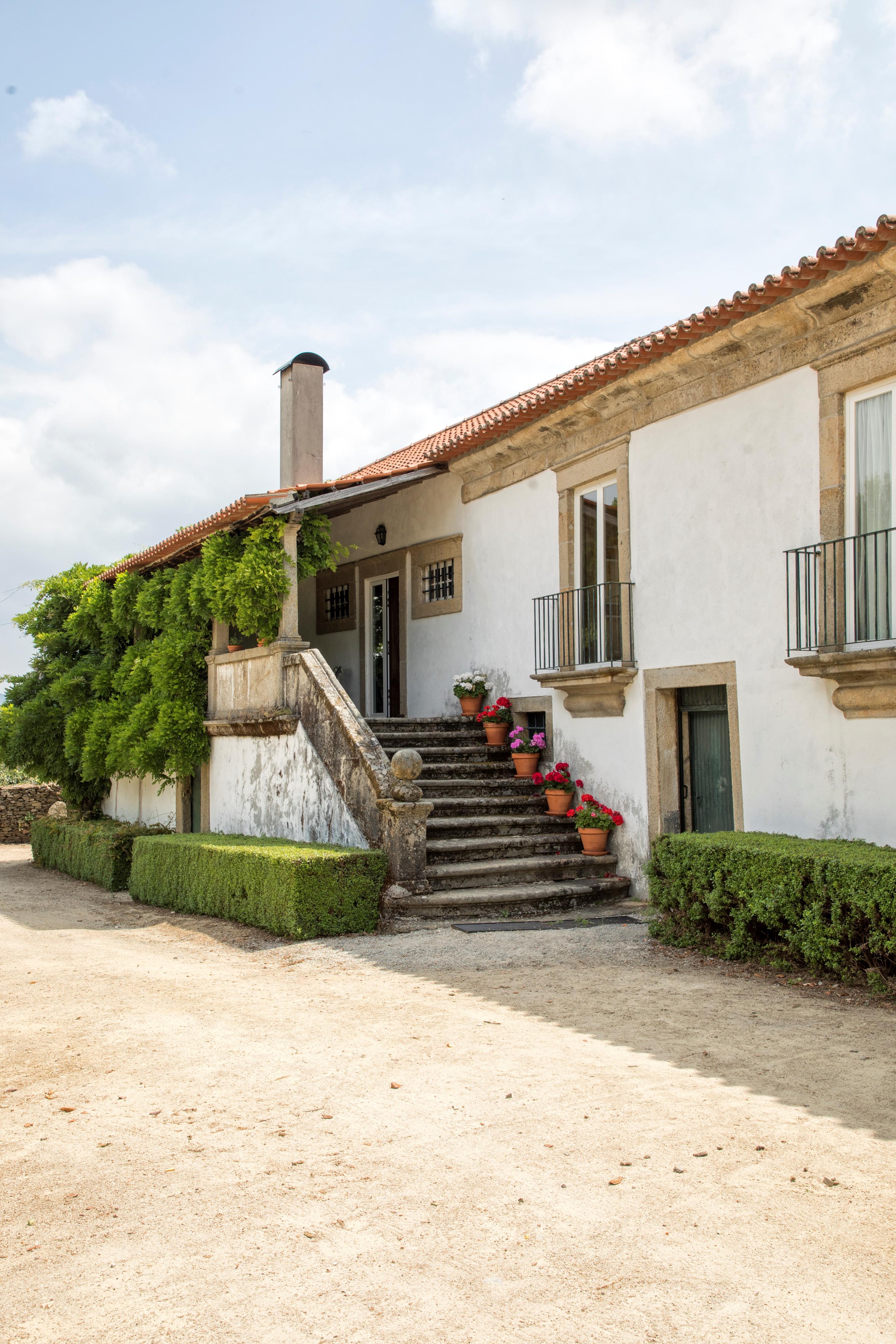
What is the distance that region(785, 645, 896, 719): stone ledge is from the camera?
22.7 ft

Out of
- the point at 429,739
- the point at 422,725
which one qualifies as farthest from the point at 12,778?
the point at 429,739

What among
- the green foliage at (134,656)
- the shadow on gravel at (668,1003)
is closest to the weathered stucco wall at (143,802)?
the green foliage at (134,656)

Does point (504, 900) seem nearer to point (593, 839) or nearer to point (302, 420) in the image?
point (593, 839)

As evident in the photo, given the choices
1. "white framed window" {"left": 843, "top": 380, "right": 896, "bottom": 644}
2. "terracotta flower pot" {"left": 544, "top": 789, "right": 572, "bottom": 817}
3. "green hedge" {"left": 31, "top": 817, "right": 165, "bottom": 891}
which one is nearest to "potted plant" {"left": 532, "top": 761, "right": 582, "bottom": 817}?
"terracotta flower pot" {"left": 544, "top": 789, "right": 572, "bottom": 817}

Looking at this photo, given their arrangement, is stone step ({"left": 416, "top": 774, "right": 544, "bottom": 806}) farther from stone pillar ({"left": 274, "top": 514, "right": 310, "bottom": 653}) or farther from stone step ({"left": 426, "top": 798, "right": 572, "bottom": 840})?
stone pillar ({"left": 274, "top": 514, "right": 310, "bottom": 653})

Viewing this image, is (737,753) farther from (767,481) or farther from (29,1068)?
(29,1068)

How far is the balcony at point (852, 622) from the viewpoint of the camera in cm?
708

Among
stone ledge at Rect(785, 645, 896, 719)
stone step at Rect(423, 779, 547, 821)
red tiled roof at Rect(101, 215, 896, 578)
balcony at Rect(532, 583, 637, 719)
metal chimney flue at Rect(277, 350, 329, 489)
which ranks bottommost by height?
stone step at Rect(423, 779, 547, 821)

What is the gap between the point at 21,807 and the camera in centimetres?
2158

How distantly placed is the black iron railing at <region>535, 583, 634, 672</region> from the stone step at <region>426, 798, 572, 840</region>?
1564 mm

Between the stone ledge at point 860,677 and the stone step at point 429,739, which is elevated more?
the stone ledge at point 860,677

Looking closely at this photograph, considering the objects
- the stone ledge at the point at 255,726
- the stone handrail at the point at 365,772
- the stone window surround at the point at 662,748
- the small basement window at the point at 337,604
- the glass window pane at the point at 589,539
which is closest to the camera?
the stone handrail at the point at 365,772

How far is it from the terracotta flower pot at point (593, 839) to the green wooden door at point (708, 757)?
879mm

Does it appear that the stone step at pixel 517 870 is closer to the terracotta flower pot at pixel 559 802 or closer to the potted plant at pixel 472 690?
the terracotta flower pot at pixel 559 802
